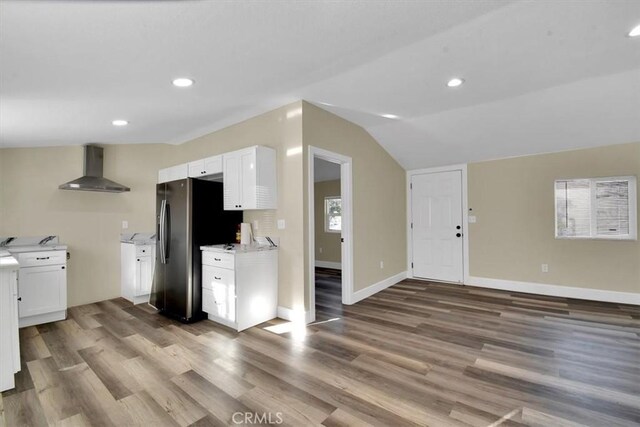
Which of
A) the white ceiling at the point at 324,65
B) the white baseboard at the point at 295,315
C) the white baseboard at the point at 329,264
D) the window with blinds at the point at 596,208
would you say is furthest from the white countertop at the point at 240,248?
the window with blinds at the point at 596,208

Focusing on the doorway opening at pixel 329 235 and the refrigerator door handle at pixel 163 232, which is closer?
the doorway opening at pixel 329 235

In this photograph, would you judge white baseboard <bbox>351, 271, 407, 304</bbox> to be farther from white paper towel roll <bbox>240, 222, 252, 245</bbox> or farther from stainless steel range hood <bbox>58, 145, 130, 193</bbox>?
stainless steel range hood <bbox>58, 145, 130, 193</bbox>

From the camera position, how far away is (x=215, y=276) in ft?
11.1

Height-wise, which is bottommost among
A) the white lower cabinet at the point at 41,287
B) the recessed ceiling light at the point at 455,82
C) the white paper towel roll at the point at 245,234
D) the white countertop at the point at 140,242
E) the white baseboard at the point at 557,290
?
the white baseboard at the point at 557,290

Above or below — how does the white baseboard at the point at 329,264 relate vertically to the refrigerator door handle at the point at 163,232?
below

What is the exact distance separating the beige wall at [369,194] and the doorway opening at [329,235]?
4.9 inches

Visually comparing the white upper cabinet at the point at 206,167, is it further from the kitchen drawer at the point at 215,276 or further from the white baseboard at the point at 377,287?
the white baseboard at the point at 377,287

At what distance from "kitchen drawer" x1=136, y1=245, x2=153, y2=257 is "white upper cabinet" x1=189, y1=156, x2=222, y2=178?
132 centimetres

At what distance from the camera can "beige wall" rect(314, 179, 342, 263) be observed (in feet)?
24.1

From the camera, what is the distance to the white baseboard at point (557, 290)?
4.02m

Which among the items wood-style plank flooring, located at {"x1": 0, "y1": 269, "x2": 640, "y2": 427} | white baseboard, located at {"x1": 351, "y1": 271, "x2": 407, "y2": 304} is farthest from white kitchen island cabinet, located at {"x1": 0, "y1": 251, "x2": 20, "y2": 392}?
white baseboard, located at {"x1": 351, "y1": 271, "x2": 407, "y2": 304}

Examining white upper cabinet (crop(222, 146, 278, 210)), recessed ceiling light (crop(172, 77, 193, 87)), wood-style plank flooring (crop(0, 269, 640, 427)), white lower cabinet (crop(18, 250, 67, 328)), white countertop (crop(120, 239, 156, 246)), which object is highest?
recessed ceiling light (crop(172, 77, 193, 87))

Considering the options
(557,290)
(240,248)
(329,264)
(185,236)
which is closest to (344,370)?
(240,248)

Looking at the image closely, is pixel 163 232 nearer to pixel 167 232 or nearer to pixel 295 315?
pixel 167 232
